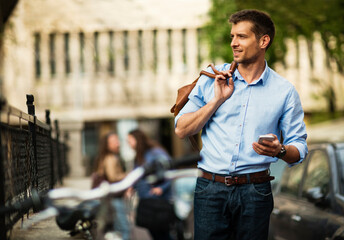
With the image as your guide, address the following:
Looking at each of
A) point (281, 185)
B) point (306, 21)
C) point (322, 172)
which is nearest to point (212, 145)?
point (322, 172)

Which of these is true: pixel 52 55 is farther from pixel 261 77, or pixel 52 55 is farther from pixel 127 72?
pixel 261 77

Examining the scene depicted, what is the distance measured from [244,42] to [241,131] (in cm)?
46

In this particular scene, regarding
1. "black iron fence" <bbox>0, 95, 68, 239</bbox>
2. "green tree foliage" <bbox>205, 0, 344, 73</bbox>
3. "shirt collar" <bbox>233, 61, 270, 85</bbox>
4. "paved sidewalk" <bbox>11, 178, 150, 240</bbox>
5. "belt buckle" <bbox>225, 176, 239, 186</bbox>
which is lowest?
"paved sidewalk" <bbox>11, 178, 150, 240</bbox>

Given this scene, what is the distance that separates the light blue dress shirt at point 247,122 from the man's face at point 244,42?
4.4 inches

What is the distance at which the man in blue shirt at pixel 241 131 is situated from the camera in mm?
3727

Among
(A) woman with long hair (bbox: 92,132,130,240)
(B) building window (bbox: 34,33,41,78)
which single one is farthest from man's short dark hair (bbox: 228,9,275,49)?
(B) building window (bbox: 34,33,41,78)

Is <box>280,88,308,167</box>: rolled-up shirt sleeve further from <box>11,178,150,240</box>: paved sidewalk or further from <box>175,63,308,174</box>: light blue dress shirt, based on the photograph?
<box>11,178,150,240</box>: paved sidewalk

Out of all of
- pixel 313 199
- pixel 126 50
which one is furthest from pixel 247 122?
pixel 126 50

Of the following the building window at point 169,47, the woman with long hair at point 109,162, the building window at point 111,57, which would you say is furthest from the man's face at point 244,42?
the building window at point 169,47

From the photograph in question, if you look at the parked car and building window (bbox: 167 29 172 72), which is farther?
building window (bbox: 167 29 172 72)

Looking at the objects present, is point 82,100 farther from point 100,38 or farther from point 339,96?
point 339,96

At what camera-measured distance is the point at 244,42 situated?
3811 millimetres

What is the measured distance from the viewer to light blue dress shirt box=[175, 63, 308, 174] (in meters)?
3.75

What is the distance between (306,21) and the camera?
1658cm
